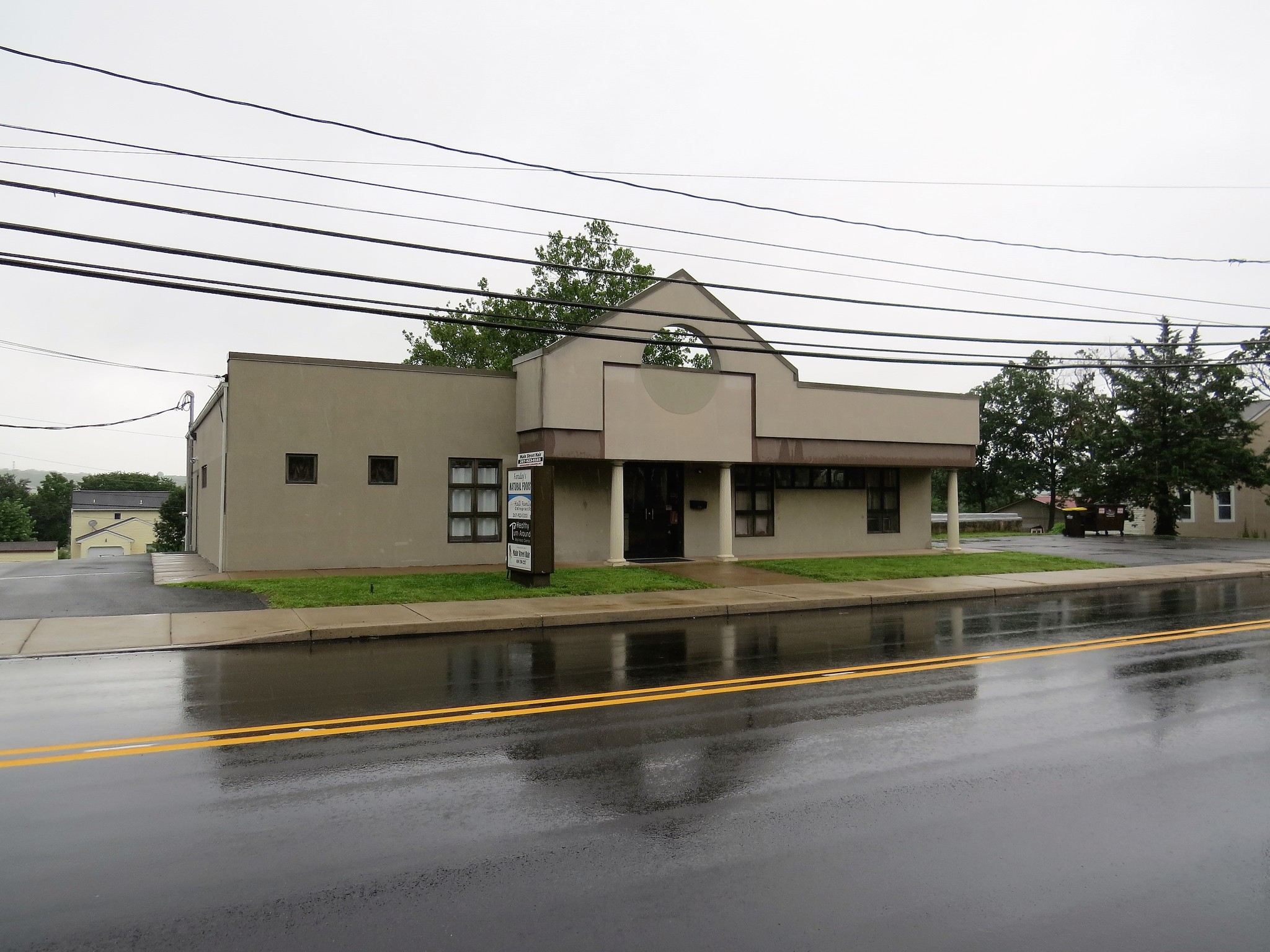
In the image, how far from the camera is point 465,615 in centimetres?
1316

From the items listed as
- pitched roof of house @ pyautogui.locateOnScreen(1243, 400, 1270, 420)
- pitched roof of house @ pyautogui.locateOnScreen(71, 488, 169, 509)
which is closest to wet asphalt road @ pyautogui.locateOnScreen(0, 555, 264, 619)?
pitched roof of house @ pyautogui.locateOnScreen(1243, 400, 1270, 420)

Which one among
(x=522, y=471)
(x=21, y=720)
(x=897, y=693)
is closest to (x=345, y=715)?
(x=21, y=720)

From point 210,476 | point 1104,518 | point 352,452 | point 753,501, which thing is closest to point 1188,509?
point 1104,518

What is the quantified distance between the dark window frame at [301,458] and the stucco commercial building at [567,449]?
4 centimetres

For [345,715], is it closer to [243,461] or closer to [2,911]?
[2,911]

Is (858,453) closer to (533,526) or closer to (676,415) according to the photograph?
(676,415)

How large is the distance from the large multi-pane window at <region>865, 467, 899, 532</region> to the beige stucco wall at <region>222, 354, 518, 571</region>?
36.8ft

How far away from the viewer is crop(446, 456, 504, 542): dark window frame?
2069 centimetres

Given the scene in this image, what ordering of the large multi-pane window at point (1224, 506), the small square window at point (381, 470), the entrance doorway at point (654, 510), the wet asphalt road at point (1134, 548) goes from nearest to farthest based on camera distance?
the small square window at point (381, 470), the entrance doorway at point (654, 510), the wet asphalt road at point (1134, 548), the large multi-pane window at point (1224, 506)

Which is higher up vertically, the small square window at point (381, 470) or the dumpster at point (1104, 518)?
the small square window at point (381, 470)

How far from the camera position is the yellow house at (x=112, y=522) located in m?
81.6

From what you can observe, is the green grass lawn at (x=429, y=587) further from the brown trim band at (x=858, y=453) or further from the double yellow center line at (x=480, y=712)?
the double yellow center line at (x=480, y=712)

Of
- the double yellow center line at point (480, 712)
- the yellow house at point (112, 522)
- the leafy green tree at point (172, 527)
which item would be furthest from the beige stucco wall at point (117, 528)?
the double yellow center line at point (480, 712)

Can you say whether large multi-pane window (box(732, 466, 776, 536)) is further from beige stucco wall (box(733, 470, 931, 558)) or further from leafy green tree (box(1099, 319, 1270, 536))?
leafy green tree (box(1099, 319, 1270, 536))
